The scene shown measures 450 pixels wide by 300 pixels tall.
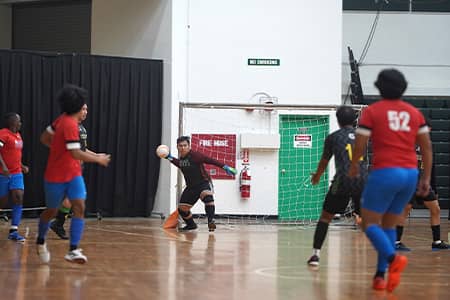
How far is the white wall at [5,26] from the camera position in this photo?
20328mm

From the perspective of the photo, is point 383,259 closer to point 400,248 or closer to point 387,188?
point 387,188

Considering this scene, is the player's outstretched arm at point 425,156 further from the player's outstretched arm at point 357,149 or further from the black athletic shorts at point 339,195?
the black athletic shorts at point 339,195

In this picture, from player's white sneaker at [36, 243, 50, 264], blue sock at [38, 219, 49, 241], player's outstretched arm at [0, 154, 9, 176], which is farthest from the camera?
player's outstretched arm at [0, 154, 9, 176]

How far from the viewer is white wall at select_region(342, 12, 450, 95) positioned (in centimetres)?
2097

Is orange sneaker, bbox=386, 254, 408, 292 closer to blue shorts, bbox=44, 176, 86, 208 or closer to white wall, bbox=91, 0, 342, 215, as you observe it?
blue shorts, bbox=44, 176, 86, 208

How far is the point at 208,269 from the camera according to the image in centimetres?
816

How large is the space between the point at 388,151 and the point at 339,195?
68.2 inches

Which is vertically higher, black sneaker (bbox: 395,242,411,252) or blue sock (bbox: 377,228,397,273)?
blue sock (bbox: 377,228,397,273)

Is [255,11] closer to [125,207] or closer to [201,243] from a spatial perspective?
[125,207]

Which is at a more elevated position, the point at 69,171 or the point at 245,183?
the point at 69,171

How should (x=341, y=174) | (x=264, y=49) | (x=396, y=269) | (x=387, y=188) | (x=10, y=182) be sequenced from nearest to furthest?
(x=396, y=269), (x=387, y=188), (x=341, y=174), (x=10, y=182), (x=264, y=49)

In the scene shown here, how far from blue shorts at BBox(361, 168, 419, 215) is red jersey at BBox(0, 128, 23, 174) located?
6.19m

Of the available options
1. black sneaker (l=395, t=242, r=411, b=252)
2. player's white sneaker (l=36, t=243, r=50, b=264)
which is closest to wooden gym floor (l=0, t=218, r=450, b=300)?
player's white sneaker (l=36, t=243, r=50, b=264)

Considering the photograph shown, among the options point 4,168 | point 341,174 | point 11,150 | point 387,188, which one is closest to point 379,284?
point 387,188
